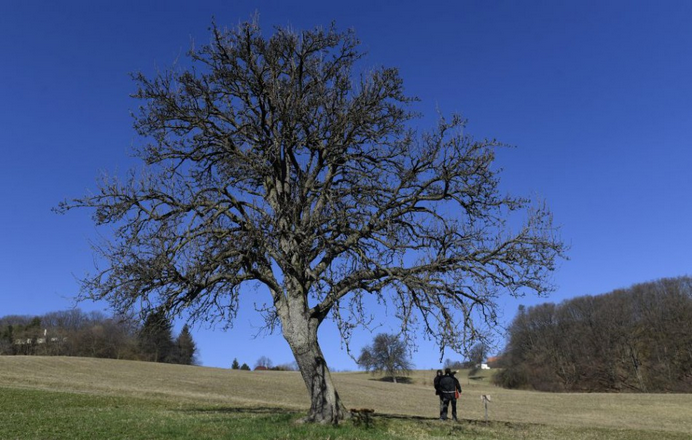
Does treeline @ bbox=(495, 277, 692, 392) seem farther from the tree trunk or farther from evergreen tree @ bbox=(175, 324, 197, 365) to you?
the tree trunk

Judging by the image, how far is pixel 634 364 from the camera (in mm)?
79188

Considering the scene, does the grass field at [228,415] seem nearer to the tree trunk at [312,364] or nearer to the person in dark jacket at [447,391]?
the tree trunk at [312,364]

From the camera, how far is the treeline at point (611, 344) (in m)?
75.2

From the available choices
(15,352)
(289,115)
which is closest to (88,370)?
(289,115)

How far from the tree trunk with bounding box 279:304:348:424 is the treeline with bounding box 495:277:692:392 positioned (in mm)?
73782

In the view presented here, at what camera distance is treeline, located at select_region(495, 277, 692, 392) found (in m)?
75.2

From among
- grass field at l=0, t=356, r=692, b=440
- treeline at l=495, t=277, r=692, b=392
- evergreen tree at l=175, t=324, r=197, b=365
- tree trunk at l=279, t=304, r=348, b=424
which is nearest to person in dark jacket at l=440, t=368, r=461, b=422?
grass field at l=0, t=356, r=692, b=440

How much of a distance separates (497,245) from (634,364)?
77.8 metres

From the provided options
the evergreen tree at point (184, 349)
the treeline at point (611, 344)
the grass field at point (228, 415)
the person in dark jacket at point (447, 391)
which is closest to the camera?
the grass field at point (228, 415)

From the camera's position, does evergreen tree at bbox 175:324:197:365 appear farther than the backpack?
Yes

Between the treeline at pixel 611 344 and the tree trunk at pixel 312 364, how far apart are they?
7378cm

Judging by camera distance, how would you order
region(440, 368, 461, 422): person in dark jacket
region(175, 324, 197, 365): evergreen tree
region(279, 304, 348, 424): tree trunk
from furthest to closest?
region(175, 324, 197, 365): evergreen tree < region(440, 368, 461, 422): person in dark jacket < region(279, 304, 348, 424): tree trunk

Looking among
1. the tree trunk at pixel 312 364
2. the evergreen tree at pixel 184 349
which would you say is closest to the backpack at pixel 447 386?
the tree trunk at pixel 312 364

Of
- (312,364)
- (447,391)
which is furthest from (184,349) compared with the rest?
(312,364)
